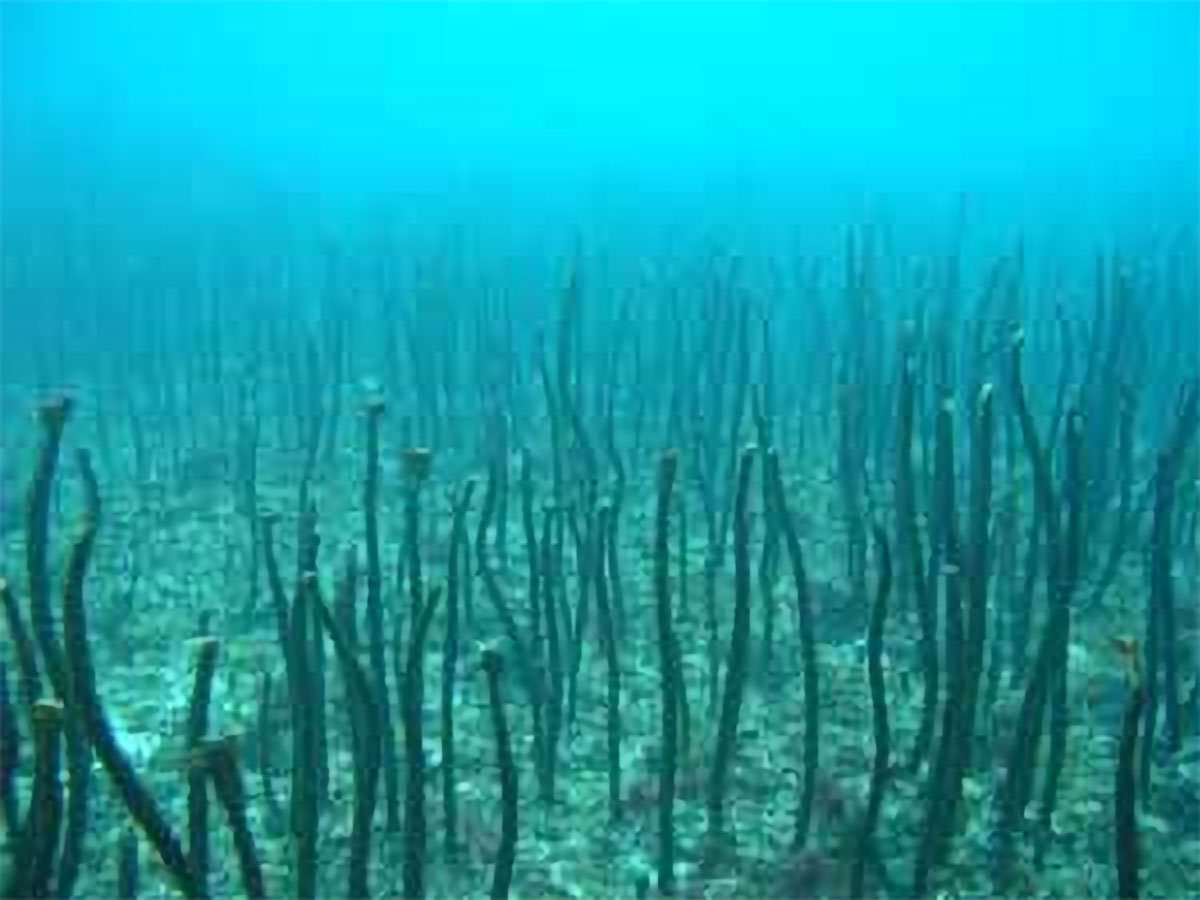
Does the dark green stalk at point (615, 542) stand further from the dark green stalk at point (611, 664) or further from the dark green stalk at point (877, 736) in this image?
the dark green stalk at point (877, 736)

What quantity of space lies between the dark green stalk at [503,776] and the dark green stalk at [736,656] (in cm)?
104

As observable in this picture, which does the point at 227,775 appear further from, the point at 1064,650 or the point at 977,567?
the point at 1064,650

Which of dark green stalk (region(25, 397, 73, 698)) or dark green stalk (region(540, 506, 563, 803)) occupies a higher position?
dark green stalk (region(25, 397, 73, 698))

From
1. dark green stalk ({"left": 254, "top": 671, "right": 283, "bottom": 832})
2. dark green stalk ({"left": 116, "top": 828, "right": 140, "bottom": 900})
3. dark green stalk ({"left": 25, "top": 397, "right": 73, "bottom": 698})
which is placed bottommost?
dark green stalk ({"left": 254, "top": 671, "right": 283, "bottom": 832})

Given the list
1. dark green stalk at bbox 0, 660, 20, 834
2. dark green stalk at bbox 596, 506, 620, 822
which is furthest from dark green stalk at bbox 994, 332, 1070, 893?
dark green stalk at bbox 0, 660, 20, 834

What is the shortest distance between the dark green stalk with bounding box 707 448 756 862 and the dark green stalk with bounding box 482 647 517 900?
40.8 inches

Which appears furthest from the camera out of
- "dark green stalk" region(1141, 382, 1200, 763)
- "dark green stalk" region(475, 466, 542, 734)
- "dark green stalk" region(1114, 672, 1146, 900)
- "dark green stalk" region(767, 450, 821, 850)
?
"dark green stalk" region(1141, 382, 1200, 763)

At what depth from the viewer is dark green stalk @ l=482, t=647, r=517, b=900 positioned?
3.84m

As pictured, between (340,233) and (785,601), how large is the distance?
615 inches

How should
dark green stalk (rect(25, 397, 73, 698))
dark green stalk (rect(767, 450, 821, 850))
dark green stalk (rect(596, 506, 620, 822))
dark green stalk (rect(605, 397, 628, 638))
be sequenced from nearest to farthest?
dark green stalk (rect(25, 397, 73, 698)) → dark green stalk (rect(767, 450, 821, 850)) → dark green stalk (rect(596, 506, 620, 822)) → dark green stalk (rect(605, 397, 628, 638))

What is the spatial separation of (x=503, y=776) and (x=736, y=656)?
113 centimetres

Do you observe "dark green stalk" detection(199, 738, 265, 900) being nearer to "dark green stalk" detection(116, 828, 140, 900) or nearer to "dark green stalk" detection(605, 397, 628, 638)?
"dark green stalk" detection(116, 828, 140, 900)

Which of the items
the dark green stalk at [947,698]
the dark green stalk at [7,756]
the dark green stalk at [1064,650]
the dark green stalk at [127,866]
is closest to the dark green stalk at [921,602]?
the dark green stalk at [947,698]

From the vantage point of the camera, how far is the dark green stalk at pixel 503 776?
384 cm
